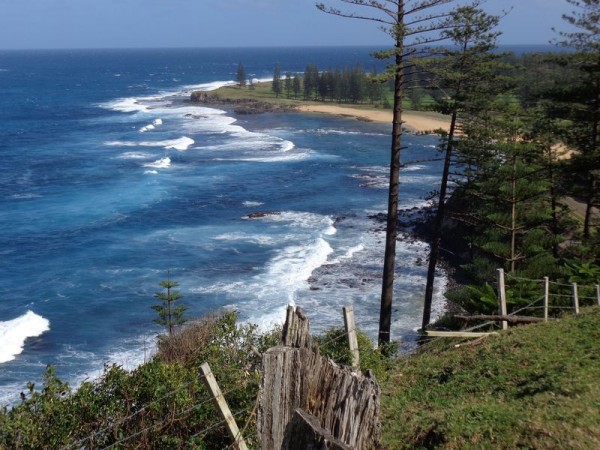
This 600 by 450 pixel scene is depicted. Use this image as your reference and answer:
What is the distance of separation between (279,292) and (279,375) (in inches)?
965

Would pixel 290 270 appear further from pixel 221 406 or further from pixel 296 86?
pixel 296 86

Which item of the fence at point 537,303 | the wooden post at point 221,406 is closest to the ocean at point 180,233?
the fence at point 537,303

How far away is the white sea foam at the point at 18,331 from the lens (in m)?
23.3

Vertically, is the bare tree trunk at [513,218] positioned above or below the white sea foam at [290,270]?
above

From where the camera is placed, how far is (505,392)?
8.57 meters

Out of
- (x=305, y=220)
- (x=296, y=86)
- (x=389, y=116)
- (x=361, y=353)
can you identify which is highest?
(x=296, y=86)

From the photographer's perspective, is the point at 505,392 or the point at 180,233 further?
the point at 180,233

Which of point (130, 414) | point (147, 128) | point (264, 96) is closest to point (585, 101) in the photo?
point (130, 414)

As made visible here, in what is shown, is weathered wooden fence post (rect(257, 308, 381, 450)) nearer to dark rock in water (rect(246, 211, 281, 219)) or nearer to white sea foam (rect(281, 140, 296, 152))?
dark rock in water (rect(246, 211, 281, 219))

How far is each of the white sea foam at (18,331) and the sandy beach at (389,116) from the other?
188ft

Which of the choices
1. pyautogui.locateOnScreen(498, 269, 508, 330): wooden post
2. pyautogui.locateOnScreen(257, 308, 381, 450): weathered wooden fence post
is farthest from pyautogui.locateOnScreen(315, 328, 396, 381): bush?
pyautogui.locateOnScreen(257, 308, 381, 450): weathered wooden fence post

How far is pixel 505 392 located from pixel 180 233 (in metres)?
31.4

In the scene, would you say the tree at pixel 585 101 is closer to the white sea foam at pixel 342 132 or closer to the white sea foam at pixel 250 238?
the white sea foam at pixel 250 238

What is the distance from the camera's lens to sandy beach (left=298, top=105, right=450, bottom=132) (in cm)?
8076
